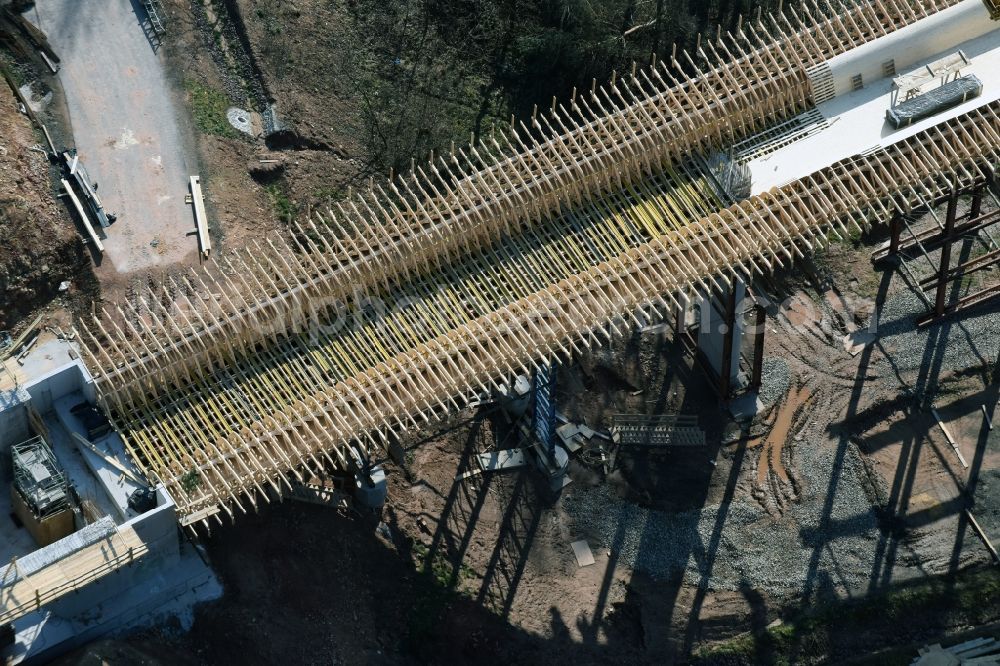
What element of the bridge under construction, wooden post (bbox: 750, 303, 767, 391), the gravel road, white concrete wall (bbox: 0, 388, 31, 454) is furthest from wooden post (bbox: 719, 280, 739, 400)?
white concrete wall (bbox: 0, 388, 31, 454)

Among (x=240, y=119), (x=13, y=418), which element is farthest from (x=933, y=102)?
(x=13, y=418)

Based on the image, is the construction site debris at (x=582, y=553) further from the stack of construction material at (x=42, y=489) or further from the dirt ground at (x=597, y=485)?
the stack of construction material at (x=42, y=489)

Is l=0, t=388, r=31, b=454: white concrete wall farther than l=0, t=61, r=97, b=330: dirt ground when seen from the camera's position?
No

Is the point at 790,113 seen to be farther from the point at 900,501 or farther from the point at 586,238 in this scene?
the point at 900,501

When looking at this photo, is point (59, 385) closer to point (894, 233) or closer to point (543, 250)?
point (543, 250)

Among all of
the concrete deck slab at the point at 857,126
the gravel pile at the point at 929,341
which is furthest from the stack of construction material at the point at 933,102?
the gravel pile at the point at 929,341

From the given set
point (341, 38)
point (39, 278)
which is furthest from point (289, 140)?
point (39, 278)

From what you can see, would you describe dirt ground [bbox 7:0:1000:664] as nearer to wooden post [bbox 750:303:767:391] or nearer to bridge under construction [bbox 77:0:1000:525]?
wooden post [bbox 750:303:767:391]
